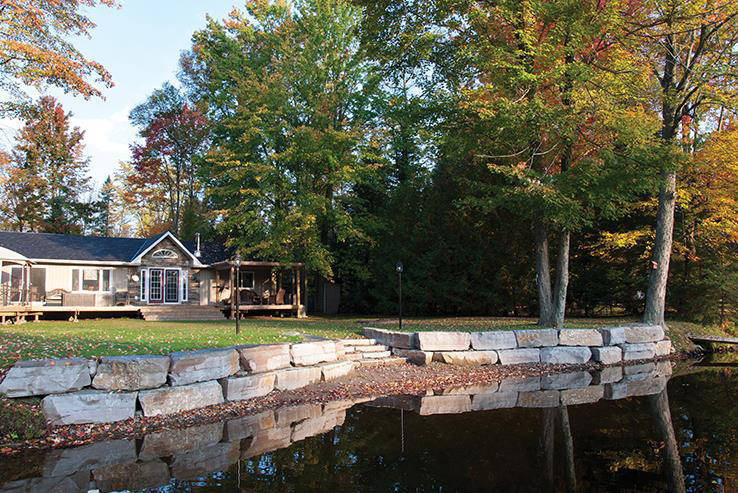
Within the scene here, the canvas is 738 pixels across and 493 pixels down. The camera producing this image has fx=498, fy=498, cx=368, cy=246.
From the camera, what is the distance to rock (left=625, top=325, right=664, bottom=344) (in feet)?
44.6

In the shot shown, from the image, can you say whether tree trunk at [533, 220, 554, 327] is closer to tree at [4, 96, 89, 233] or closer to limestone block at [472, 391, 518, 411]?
limestone block at [472, 391, 518, 411]

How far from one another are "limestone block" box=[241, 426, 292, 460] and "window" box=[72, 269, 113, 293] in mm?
19265

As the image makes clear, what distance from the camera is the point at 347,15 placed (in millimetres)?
24312

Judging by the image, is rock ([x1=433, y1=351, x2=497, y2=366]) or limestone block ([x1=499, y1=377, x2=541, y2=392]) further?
rock ([x1=433, y1=351, x2=497, y2=366])

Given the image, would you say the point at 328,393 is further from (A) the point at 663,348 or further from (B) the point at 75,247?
(B) the point at 75,247

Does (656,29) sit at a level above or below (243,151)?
above

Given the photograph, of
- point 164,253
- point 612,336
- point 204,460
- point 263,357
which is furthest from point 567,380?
point 164,253

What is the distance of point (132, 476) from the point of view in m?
5.20

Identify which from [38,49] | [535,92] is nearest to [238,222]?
[38,49]

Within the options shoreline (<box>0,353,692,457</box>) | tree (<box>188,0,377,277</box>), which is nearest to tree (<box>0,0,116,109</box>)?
tree (<box>188,0,377,277</box>)

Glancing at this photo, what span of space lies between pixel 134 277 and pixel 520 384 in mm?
18886

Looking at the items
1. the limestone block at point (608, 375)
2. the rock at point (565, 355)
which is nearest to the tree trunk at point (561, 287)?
the rock at point (565, 355)

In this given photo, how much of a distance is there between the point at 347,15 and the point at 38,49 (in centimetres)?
1405

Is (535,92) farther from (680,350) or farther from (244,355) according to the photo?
(244,355)
